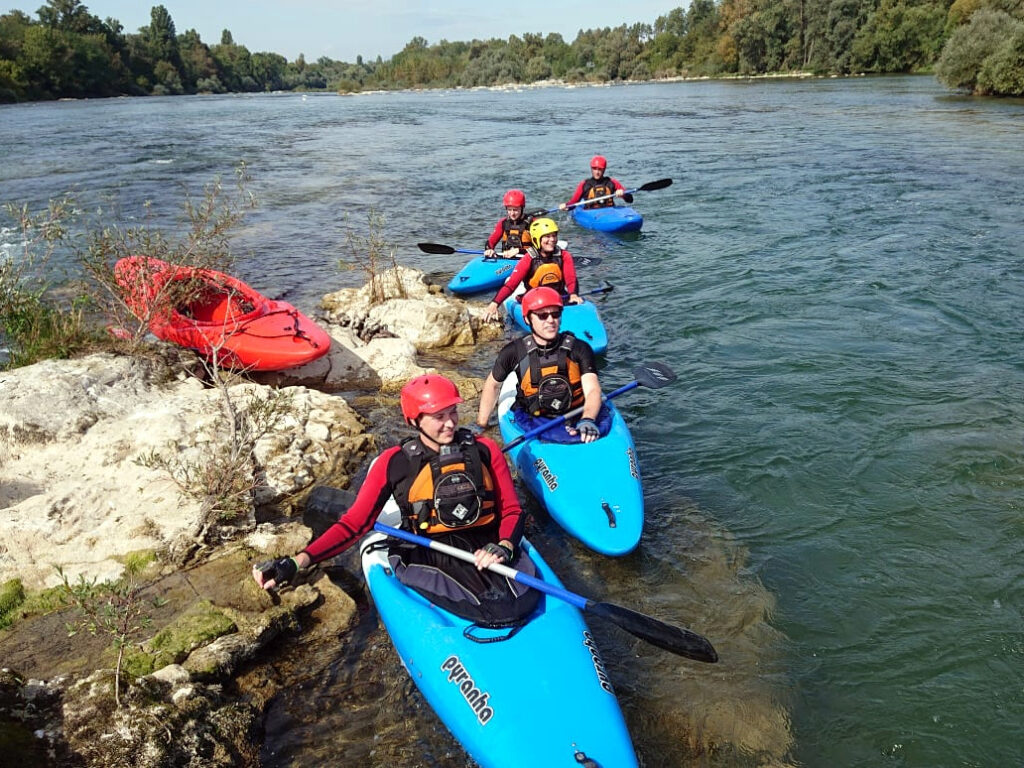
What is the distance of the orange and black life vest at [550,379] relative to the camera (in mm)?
4938

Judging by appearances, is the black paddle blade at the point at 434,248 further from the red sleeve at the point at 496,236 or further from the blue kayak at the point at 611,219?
the blue kayak at the point at 611,219

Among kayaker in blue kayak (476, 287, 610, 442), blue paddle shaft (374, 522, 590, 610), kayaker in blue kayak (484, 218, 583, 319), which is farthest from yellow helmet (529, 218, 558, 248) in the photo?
blue paddle shaft (374, 522, 590, 610)

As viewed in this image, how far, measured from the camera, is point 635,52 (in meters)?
78.2

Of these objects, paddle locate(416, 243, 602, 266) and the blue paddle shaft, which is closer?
the blue paddle shaft

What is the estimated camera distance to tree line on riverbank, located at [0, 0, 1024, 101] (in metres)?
28.0

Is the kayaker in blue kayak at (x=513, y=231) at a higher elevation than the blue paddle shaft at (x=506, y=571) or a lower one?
higher

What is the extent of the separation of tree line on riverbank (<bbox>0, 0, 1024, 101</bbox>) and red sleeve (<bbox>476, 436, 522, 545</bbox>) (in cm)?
2892

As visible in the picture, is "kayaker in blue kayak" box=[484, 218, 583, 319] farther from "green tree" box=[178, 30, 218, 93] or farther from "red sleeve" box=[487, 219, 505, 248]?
"green tree" box=[178, 30, 218, 93]

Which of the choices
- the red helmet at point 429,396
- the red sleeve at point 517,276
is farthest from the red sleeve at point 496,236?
the red helmet at point 429,396

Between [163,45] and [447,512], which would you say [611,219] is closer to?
[447,512]

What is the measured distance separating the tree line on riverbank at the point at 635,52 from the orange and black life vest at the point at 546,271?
2517 centimetres

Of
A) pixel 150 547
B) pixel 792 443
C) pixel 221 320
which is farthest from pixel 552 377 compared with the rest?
pixel 221 320

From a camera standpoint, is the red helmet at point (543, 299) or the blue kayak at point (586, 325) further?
the blue kayak at point (586, 325)

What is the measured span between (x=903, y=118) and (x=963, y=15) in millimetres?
27412
